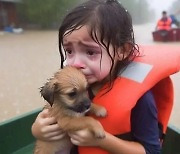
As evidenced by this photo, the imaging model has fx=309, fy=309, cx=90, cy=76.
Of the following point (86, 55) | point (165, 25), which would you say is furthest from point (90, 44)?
point (165, 25)

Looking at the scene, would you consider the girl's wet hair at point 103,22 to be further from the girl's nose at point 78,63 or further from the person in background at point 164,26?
the person in background at point 164,26

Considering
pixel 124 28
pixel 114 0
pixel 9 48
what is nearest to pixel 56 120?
pixel 124 28

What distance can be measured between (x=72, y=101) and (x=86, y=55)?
301mm

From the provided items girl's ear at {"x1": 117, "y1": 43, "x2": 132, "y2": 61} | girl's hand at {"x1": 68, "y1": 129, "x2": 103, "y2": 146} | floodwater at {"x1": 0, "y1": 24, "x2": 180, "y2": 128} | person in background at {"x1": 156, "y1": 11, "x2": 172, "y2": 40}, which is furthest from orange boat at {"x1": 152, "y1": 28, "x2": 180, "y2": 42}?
girl's hand at {"x1": 68, "y1": 129, "x2": 103, "y2": 146}

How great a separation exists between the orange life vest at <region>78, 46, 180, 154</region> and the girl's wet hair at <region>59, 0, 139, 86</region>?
184 millimetres

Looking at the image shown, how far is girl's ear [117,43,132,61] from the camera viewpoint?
1.85m

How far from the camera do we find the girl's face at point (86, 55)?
5.57 feet

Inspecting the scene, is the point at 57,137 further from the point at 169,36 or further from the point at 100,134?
the point at 169,36

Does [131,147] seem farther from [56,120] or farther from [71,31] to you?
[71,31]

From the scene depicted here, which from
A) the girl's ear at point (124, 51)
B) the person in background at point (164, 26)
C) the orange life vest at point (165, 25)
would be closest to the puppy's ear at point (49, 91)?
the girl's ear at point (124, 51)

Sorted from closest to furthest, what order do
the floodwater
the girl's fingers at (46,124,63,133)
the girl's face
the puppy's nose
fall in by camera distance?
1. the girl's face
2. the puppy's nose
3. the girl's fingers at (46,124,63,133)
4. the floodwater

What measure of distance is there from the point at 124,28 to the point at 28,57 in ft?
37.0

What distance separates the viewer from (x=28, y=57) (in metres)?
12.7

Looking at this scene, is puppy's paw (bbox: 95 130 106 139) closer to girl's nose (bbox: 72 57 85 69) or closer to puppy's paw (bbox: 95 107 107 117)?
puppy's paw (bbox: 95 107 107 117)
